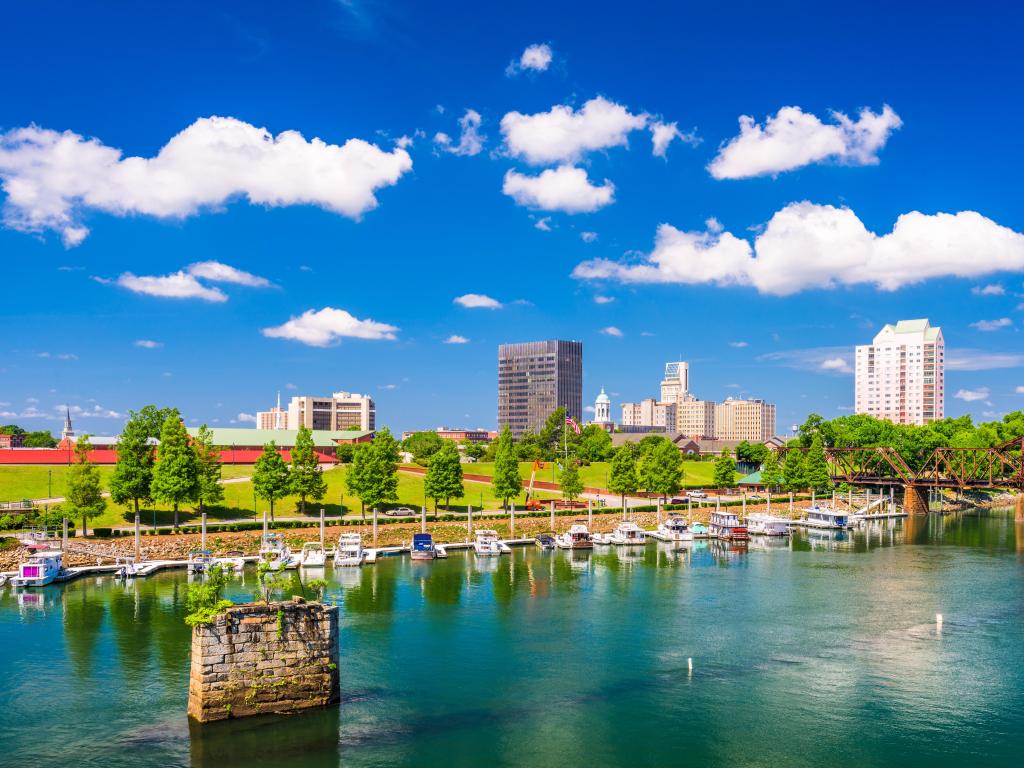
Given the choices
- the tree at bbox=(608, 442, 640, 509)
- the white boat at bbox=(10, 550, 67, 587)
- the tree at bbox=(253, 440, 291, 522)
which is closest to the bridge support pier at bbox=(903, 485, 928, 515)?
the tree at bbox=(608, 442, 640, 509)

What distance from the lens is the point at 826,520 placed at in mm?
129500

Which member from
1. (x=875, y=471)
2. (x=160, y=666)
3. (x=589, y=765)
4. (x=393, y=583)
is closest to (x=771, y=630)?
(x=589, y=765)

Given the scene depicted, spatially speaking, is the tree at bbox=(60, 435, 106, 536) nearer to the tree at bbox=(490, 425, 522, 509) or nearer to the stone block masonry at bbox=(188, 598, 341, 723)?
the tree at bbox=(490, 425, 522, 509)

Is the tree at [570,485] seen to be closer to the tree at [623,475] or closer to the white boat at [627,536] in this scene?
the tree at [623,475]

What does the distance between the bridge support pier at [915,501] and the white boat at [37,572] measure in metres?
144

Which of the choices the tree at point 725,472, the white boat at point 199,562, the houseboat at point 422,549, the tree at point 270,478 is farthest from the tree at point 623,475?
the white boat at point 199,562

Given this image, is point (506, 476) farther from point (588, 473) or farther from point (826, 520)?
point (588, 473)

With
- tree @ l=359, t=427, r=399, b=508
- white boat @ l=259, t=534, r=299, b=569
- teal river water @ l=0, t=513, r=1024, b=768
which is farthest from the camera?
tree @ l=359, t=427, r=399, b=508

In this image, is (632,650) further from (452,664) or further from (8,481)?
(8,481)

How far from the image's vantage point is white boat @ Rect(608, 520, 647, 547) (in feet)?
345

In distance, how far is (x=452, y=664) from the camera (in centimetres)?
5003

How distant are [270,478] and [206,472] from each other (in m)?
7.82

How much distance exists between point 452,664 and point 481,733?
11.4 m

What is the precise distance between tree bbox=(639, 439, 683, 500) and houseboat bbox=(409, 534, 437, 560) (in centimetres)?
5155
